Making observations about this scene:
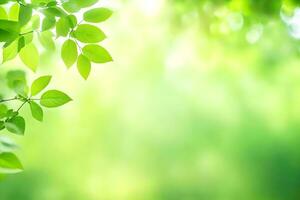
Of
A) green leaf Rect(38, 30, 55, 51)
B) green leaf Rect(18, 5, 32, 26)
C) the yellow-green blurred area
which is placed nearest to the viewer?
green leaf Rect(18, 5, 32, 26)

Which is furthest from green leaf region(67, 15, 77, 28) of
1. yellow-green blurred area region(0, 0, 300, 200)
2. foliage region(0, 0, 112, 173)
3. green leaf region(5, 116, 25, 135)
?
yellow-green blurred area region(0, 0, 300, 200)

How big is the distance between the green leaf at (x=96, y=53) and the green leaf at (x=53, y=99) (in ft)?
0.17

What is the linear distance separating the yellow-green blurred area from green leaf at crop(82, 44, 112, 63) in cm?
346

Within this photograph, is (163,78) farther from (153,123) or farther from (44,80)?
(44,80)

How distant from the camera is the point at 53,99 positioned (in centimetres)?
51

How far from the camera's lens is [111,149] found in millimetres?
4766

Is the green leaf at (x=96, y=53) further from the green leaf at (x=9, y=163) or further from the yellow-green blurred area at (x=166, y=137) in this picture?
the yellow-green blurred area at (x=166, y=137)

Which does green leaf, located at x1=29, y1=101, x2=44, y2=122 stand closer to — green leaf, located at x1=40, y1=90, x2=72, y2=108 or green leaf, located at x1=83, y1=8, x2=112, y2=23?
green leaf, located at x1=40, y1=90, x2=72, y2=108

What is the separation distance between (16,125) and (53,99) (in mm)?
48

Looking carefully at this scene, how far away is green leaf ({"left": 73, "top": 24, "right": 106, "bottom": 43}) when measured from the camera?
0.51 meters

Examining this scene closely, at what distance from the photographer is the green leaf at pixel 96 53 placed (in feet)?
1.66

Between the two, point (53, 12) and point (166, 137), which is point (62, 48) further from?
point (166, 137)

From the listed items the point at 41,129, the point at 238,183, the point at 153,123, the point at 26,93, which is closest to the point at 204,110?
the point at 153,123

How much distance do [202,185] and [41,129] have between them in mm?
1764
